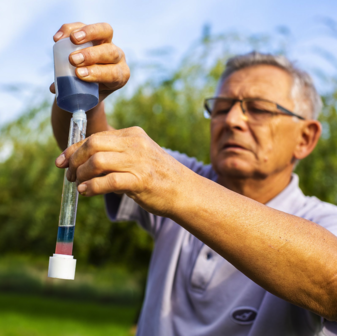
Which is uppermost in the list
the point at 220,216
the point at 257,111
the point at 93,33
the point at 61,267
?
the point at 257,111

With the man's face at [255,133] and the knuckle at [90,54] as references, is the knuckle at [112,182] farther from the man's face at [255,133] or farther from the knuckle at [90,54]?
the man's face at [255,133]

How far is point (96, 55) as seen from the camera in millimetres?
1058

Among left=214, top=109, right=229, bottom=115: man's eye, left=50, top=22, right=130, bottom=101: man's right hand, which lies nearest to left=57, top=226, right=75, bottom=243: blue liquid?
left=50, top=22, right=130, bottom=101: man's right hand

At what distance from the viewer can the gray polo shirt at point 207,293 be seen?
52.4 inches

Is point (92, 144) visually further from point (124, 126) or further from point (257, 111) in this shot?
point (124, 126)

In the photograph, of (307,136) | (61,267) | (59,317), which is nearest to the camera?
(61,267)

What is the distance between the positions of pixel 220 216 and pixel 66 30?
677 millimetres

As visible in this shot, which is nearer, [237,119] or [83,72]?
[83,72]

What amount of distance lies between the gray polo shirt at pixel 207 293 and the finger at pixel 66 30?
87 centimetres

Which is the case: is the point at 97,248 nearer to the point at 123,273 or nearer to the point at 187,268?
the point at 123,273

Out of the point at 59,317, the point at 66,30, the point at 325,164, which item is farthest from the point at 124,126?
the point at 59,317

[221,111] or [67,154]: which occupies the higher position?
[221,111]

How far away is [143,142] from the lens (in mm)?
906

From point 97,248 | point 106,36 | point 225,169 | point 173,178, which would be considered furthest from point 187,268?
point 97,248
